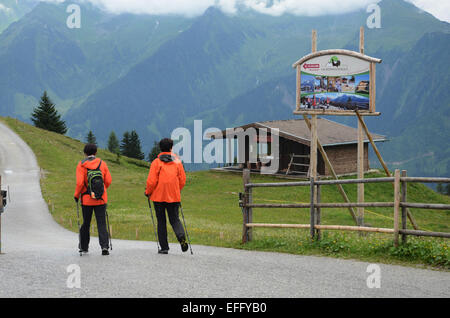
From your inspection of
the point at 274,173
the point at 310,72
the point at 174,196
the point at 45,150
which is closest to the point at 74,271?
the point at 174,196

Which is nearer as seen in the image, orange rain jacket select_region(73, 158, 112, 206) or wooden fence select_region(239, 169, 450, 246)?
wooden fence select_region(239, 169, 450, 246)

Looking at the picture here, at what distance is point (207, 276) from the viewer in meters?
8.64

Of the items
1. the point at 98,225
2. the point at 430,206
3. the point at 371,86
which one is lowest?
the point at 98,225

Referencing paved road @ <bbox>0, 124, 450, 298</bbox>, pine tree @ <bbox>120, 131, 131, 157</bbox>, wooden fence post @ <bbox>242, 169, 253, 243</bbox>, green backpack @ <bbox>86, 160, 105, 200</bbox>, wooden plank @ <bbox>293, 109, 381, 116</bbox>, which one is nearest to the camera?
paved road @ <bbox>0, 124, 450, 298</bbox>

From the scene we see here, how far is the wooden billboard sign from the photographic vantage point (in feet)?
62.7

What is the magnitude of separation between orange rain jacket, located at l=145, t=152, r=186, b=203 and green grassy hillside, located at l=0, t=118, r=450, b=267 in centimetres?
297

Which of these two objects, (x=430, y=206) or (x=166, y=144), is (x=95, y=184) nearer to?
(x=166, y=144)

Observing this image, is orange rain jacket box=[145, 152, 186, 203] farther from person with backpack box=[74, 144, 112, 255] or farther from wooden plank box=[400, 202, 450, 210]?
wooden plank box=[400, 202, 450, 210]

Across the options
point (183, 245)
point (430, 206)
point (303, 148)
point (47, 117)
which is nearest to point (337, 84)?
point (430, 206)

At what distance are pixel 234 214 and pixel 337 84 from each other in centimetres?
1234

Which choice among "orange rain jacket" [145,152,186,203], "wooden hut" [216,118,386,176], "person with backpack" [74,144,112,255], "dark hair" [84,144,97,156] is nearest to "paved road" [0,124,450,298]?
"person with backpack" [74,144,112,255]
